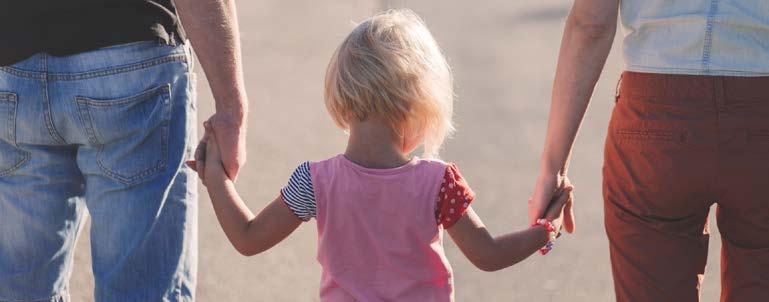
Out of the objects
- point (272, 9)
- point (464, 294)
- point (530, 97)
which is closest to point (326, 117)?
point (530, 97)

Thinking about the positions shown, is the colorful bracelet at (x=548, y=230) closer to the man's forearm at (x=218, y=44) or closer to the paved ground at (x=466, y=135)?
the man's forearm at (x=218, y=44)

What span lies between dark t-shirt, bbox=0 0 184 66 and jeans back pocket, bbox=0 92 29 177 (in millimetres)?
89

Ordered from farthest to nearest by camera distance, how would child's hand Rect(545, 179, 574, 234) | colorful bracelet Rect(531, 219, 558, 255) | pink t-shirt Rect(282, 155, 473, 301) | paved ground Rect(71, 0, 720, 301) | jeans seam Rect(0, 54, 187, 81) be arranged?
1. paved ground Rect(71, 0, 720, 301)
2. child's hand Rect(545, 179, 574, 234)
3. colorful bracelet Rect(531, 219, 558, 255)
4. jeans seam Rect(0, 54, 187, 81)
5. pink t-shirt Rect(282, 155, 473, 301)

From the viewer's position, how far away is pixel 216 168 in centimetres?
287

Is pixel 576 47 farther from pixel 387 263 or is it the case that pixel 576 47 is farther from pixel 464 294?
pixel 464 294

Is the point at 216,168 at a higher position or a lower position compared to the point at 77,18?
lower

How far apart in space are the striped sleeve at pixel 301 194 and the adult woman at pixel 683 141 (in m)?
0.74

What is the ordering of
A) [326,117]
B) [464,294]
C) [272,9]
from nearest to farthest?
[464,294]
[326,117]
[272,9]

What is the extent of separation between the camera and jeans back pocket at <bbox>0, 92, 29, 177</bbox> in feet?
9.25

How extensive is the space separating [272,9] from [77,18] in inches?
342

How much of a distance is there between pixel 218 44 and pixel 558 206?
945mm

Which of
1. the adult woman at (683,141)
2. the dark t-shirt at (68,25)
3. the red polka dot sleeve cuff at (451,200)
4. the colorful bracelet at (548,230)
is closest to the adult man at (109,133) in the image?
the dark t-shirt at (68,25)

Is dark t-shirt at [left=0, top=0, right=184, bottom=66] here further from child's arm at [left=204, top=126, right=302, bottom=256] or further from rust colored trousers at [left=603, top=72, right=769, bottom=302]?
rust colored trousers at [left=603, top=72, right=769, bottom=302]

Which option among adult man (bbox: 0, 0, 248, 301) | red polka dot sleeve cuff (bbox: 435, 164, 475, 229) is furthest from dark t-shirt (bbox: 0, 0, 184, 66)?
red polka dot sleeve cuff (bbox: 435, 164, 475, 229)
